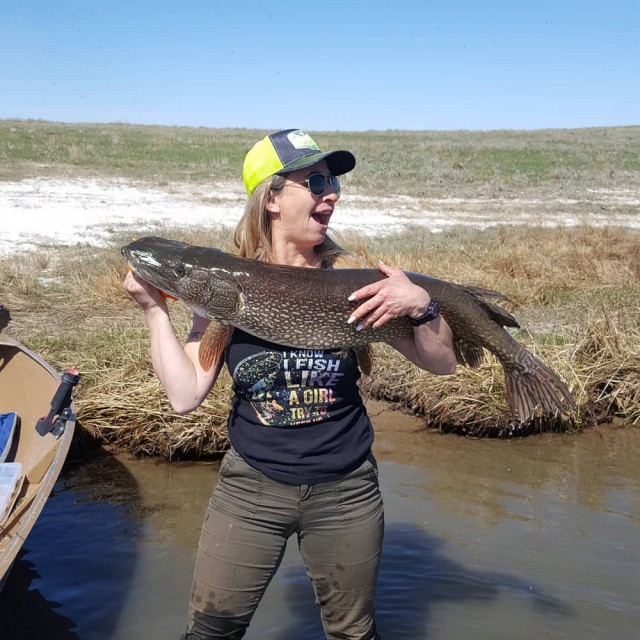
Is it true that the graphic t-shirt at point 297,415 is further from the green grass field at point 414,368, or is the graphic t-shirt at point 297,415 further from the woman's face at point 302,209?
the green grass field at point 414,368

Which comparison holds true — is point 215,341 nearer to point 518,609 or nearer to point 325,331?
point 325,331

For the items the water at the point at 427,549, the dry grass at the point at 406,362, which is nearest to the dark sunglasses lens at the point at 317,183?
the water at the point at 427,549

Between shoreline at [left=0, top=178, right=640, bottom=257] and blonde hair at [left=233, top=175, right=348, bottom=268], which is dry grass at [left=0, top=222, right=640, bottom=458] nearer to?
shoreline at [left=0, top=178, right=640, bottom=257]

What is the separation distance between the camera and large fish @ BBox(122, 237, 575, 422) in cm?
240

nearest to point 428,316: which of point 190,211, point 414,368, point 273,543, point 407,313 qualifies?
point 407,313

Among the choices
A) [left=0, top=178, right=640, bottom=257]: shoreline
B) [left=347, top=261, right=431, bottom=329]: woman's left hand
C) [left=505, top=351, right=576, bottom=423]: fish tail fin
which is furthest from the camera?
[left=0, top=178, right=640, bottom=257]: shoreline

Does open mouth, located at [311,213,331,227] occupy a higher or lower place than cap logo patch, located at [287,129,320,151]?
lower

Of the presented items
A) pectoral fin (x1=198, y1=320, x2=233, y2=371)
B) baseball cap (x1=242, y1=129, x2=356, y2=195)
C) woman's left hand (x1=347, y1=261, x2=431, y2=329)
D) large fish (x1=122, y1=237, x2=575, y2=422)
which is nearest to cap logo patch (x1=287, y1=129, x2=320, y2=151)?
baseball cap (x1=242, y1=129, x2=356, y2=195)

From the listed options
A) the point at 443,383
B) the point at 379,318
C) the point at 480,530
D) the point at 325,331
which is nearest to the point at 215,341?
the point at 325,331

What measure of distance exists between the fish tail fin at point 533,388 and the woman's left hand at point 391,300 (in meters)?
0.65

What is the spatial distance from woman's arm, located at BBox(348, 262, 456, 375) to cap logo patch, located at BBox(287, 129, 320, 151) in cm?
47

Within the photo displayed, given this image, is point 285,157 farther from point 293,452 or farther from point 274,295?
point 293,452

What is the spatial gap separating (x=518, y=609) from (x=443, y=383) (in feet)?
7.72

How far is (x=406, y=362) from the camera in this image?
678cm
